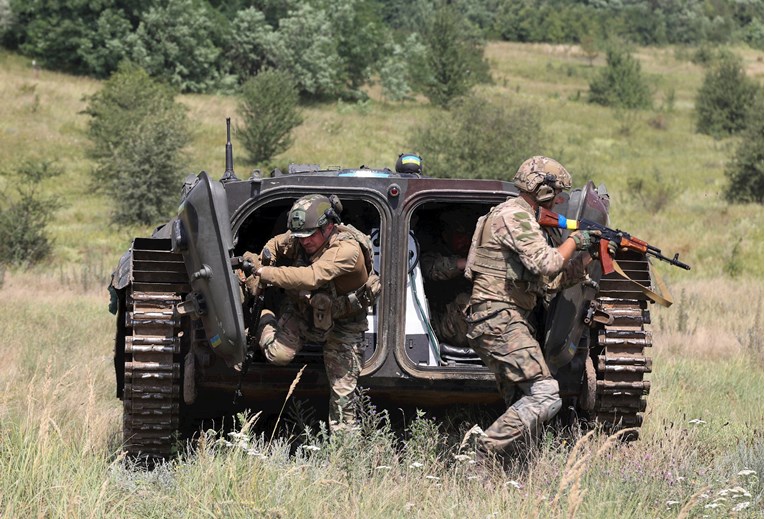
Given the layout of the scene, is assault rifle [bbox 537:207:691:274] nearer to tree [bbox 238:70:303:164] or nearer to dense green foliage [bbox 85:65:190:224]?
dense green foliage [bbox 85:65:190:224]

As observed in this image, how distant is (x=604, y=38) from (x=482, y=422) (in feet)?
263

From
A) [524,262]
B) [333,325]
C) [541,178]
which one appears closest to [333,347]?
[333,325]

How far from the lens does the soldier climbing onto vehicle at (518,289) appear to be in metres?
6.06

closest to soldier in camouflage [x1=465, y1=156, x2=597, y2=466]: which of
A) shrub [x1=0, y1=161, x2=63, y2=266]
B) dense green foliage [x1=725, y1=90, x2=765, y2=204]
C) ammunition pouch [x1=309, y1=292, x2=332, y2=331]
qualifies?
ammunition pouch [x1=309, y1=292, x2=332, y2=331]

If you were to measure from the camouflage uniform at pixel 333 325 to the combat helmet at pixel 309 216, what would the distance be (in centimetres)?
14

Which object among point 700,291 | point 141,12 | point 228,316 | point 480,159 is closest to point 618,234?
point 228,316

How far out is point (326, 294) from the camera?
6.32 meters

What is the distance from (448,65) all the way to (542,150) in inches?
913

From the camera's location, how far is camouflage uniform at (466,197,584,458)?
239 inches

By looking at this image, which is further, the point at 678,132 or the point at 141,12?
the point at 141,12

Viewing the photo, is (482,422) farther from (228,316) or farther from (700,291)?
(700,291)

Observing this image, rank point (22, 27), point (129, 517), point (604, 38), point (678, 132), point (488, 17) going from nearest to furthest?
point (129, 517), point (678, 132), point (22, 27), point (604, 38), point (488, 17)

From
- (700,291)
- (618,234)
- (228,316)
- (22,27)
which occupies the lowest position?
(700,291)

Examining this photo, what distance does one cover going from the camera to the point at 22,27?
5994cm
